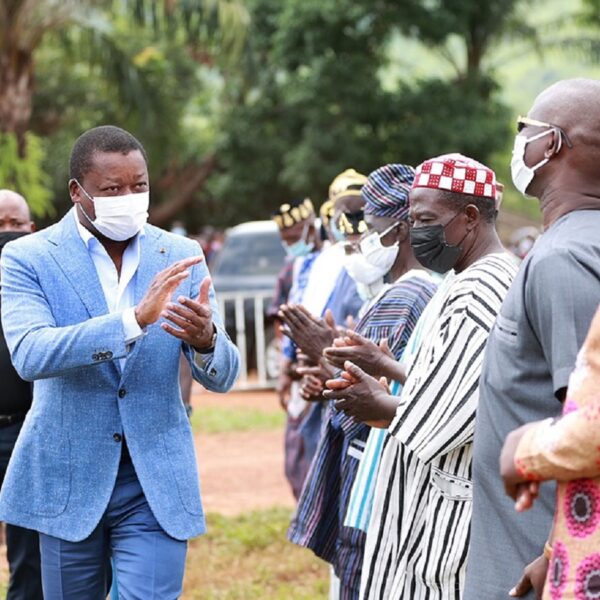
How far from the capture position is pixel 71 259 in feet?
13.0

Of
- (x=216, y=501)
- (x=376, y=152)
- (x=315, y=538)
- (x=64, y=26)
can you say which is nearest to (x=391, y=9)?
(x=376, y=152)

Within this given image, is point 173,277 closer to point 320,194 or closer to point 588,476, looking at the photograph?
point 588,476

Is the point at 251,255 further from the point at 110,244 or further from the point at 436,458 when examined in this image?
the point at 436,458

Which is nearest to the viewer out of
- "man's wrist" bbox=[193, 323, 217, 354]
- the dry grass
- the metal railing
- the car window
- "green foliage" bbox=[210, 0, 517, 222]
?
"man's wrist" bbox=[193, 323, 217, 354]

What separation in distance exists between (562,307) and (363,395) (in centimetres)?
128

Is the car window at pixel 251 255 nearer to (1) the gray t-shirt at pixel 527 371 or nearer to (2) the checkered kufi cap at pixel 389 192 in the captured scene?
(2) the checkered kufi cap at pixel 389 192

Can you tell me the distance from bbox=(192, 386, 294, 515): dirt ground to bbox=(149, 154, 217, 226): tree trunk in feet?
42.1

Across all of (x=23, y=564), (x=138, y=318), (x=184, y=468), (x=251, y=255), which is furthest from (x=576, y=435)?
(x=251, y=255)

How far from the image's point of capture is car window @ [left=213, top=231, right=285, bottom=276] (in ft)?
55.4

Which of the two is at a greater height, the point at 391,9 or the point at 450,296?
the point at 391,9

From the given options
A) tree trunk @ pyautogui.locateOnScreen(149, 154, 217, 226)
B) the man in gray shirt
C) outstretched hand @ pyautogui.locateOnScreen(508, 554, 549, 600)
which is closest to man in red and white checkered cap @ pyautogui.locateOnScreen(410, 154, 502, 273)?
the man in gray shirt

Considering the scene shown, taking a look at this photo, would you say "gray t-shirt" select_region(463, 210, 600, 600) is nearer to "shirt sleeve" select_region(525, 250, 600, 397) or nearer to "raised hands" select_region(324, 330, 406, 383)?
"shirt sleeve" select_region(525, 250, 600, 397)

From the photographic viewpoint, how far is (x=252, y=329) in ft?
54.2

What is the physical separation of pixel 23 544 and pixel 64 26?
12820mm
